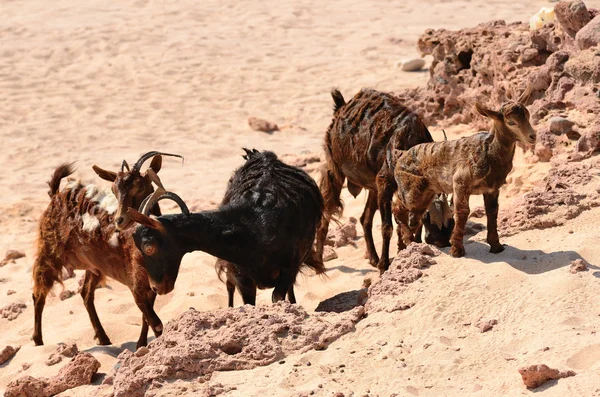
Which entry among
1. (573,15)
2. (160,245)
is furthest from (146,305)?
(573,15)

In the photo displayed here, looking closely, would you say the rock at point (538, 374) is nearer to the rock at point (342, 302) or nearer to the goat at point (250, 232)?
the rock at point (342, 302)

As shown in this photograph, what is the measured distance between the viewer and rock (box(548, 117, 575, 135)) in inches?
363

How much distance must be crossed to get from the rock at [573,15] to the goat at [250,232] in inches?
142

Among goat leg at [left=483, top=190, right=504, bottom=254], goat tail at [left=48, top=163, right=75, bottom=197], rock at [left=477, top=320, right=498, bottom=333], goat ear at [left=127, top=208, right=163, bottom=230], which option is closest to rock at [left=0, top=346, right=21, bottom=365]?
goat tail at [left=48, top=163, right=75, bottom=197]

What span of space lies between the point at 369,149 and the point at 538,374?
162 inches

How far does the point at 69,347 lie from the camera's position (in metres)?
7.99

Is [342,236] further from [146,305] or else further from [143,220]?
[143,220]

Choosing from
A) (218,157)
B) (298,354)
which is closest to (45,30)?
(218,157)

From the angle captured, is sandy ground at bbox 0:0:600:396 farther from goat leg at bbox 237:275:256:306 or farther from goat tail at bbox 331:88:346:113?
goat tail at bbox 331:88:346:113

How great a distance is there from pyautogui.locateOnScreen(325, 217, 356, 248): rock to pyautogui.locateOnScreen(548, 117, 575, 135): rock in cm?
233

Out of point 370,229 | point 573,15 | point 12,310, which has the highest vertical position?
point 573,15

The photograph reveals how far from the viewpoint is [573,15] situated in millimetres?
9977

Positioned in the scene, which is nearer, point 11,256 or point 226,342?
point 226,342

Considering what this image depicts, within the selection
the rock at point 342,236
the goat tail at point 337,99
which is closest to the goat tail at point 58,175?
the goat tail at point 337,99
